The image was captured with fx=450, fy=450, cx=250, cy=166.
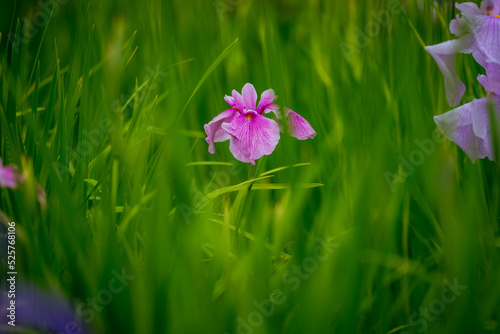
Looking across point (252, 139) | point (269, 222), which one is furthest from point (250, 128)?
point (269, 222)

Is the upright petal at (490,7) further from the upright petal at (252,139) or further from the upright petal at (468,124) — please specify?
the upright petal at (252,139)

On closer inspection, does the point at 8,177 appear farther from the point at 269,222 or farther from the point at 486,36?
the point at 486,36

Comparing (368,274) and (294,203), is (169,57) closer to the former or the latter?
(294,203)

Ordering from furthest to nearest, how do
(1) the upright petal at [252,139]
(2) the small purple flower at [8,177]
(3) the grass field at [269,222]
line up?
1. (1) the upright petal at [252,139]
2. (2) the small purple flower at [8,177]
3. (3) the grass field at [269,222]

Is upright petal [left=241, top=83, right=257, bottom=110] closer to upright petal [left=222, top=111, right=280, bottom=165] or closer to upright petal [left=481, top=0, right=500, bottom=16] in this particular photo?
upright petal [left=222, top=111, right=280, bottom=165]

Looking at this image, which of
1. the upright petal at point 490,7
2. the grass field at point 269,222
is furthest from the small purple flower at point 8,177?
the upright petal at point 490,7

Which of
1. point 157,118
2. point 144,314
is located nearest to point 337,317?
point 144,314
